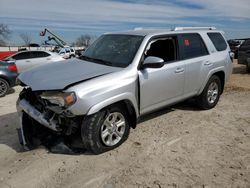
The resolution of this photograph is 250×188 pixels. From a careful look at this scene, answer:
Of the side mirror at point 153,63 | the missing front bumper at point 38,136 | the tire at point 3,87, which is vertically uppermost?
the side mirror at point 153,63

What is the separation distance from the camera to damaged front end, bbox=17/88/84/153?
3.72 metres

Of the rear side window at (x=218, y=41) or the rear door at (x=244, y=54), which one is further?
the rear door at (x=244, y=54)

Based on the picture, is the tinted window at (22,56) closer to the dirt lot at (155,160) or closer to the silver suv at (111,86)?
the dirt lot at (155,160)

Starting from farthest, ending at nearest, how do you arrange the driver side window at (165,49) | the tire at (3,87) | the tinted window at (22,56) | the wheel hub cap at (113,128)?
the tinted window at (22,56), the tire at (3,87), the driver side window at (165,49), the wheel hub cap at (113,128)

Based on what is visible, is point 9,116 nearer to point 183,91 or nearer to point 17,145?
point 17,145

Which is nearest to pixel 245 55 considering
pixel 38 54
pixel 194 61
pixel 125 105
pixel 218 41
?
pixel 218 41

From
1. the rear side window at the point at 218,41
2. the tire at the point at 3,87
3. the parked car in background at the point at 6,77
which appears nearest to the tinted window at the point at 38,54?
the parked car in background at the point at 6,77

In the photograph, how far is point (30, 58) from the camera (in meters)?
13.1

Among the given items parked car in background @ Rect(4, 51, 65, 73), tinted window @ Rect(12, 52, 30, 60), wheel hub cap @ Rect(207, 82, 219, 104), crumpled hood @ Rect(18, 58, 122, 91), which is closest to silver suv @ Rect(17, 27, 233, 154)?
crumpled hood @ Rect(18, 58, 122, 91)

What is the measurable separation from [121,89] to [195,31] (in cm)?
260

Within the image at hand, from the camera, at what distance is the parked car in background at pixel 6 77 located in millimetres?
8844

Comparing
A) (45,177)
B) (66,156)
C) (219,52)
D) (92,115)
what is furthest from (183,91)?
(45,177)

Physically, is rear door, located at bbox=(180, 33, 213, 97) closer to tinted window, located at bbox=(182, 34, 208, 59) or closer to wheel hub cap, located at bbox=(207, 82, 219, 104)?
tinted window, located at bbox=(182, 34, 208, 59)

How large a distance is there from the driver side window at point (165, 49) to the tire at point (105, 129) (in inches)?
58.4
